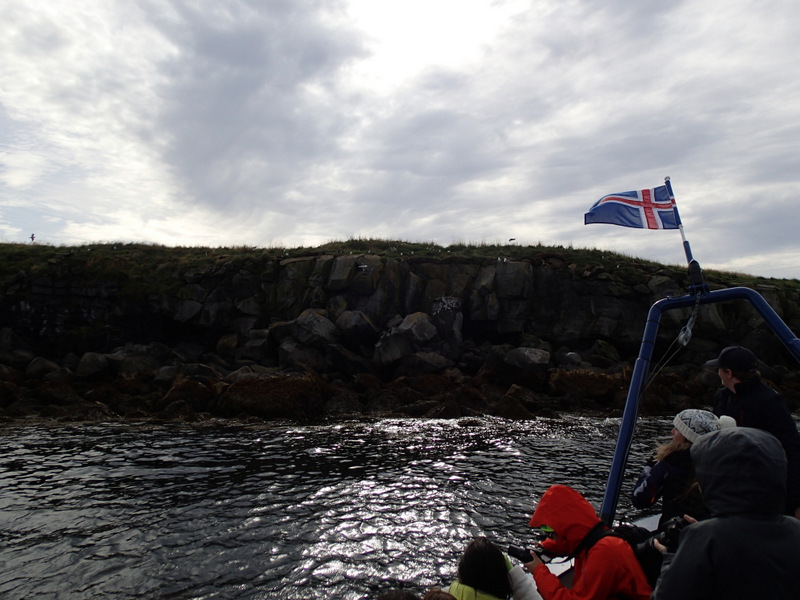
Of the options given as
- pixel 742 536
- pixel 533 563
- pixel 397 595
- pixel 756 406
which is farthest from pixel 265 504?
pixel 742 536

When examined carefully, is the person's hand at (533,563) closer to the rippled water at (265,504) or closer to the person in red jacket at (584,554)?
the person in red jacket at (584,554)

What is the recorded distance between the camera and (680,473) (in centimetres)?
541

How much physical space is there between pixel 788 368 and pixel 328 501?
116 feet

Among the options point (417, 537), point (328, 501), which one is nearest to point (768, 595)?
point (417, 537)

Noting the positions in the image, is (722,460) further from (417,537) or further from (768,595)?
(417,537)

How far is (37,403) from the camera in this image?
979 inches

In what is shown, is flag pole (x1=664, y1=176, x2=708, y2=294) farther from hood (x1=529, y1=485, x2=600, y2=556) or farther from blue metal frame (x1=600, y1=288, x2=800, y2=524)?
hood (x1=529, y1=485, x2=600, y2=556)

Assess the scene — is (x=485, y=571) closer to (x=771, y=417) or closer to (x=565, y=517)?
(x=565, y=517)

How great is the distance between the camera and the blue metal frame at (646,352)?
7.61 metres

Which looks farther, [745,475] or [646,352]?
[646,352]

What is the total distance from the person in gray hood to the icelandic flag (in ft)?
26.1

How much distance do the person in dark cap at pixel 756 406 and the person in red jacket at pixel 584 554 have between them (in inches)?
114

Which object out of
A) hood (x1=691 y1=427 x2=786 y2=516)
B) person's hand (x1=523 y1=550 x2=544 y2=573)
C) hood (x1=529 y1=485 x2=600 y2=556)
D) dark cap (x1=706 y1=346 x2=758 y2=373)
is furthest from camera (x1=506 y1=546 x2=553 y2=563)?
dark cap (x1=706 y1=346 x2=758 y2=373)

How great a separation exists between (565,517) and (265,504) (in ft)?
30.3
